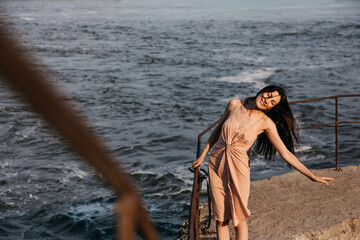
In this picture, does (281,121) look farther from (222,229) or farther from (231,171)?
(222,229)

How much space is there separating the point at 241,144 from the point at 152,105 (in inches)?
651

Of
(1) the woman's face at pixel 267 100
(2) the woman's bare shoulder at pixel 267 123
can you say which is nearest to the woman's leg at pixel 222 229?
(2) the woman's bare shoulder at pixel 267 123

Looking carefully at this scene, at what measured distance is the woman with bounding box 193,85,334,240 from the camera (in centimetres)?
387

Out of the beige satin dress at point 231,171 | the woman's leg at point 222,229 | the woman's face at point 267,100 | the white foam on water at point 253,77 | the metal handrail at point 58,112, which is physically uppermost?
the metal handrail at point 58,112

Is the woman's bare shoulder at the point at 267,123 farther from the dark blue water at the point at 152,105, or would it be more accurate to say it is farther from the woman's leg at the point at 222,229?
the dark blue water at the point at 152,105

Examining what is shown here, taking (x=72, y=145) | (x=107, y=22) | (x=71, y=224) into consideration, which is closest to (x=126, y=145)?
(x=71, y=224)

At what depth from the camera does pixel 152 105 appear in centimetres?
2031

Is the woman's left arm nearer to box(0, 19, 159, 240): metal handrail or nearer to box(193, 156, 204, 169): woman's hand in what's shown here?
box(193, 156, 204, 169): woman's hand

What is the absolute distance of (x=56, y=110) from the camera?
55cm

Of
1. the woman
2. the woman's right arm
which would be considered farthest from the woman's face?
the woman's right arm

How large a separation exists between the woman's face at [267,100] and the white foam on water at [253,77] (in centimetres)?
1929

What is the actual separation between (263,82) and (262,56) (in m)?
8.04

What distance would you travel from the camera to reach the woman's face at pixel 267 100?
379 centimetres

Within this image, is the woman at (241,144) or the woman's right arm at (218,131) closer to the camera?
the woman at (241,144)
